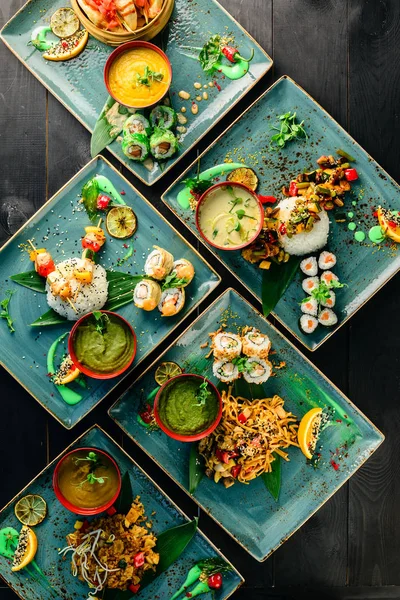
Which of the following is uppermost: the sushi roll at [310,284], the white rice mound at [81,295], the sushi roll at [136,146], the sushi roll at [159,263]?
the sushi roll at [136,146]

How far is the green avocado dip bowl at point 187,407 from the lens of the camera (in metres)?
3.96

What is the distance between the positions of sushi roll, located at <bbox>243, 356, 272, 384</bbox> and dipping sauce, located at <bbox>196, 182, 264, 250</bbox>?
2.87 feet

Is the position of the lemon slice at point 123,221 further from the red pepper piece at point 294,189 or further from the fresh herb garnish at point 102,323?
the red pepper piece at point 294,189

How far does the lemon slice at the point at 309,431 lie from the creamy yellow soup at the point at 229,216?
4.56 feet

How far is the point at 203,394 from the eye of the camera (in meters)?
3.88

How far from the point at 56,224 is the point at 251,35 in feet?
6.95

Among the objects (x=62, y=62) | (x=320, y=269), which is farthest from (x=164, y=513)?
(x=62, y=62)

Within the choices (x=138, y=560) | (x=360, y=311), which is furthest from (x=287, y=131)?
(x=138, y=560)

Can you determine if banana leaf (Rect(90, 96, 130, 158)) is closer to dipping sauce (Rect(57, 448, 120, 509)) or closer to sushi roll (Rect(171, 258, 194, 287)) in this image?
sushi roll (Rect(171, 258, 194, 287))

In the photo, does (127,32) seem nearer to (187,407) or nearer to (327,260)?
(327,260)

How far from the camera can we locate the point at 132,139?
Result: 4.00 metres

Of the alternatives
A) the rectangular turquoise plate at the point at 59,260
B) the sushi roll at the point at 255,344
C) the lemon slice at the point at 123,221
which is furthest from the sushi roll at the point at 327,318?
the lemon slice at the point at 123,221

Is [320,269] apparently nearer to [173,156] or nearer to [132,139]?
[173,156]

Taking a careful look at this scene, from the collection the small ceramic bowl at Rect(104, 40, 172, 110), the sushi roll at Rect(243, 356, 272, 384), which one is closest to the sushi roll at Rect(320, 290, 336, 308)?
the sushi roll at Rect(243, 356, 272, 384)
